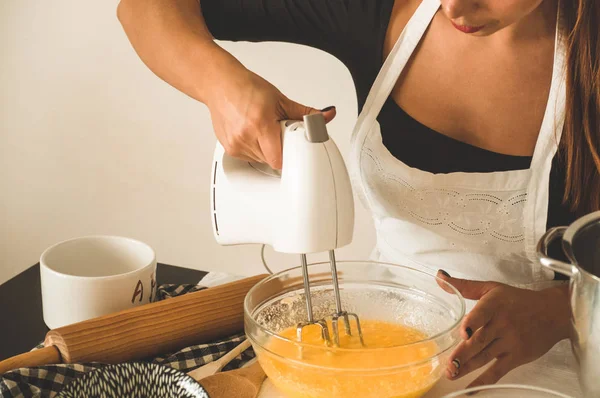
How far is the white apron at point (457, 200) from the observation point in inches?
39.4

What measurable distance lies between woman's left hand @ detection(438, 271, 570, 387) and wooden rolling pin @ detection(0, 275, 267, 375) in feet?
0.89

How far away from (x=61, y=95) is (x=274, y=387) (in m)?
1.31

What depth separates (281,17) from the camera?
1.09 meters

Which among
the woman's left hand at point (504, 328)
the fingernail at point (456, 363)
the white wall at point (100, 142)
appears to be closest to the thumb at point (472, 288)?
the woman's left hand at point (504, 328)

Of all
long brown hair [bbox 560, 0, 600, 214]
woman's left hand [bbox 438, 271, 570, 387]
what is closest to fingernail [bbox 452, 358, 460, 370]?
woman's left hand [bbox 438, 271, 570, 387]

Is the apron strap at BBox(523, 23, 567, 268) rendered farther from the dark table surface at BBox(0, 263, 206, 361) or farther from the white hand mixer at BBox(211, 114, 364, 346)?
the dark table surface at BBox(0, 263, 206, 361)

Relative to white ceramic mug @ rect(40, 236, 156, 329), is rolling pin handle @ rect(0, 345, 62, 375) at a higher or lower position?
lower

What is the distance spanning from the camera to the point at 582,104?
961 millimetres

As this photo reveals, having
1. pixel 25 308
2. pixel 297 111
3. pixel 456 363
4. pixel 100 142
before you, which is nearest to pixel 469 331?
pixel 456 363

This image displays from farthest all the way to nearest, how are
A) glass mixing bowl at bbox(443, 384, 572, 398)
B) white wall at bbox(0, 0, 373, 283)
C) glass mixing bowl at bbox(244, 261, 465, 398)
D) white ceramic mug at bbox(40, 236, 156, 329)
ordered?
white wall at bbox(0, 0, 373, 283), white ceramic mug at bbox(40, 236, 156, 329), glass mixing bowl at bbox(244, 261, 465, 398), glass mixing bowl at bbox(443, 384, 572, 398)

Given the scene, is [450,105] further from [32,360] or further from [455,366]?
[32,360]

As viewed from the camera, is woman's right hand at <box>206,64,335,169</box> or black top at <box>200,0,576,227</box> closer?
woman's right hand at <box>206,64,335,169</box>

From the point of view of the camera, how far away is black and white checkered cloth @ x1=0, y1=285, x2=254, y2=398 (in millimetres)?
752

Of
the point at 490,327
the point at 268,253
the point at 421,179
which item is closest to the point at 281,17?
the point at 421,179
